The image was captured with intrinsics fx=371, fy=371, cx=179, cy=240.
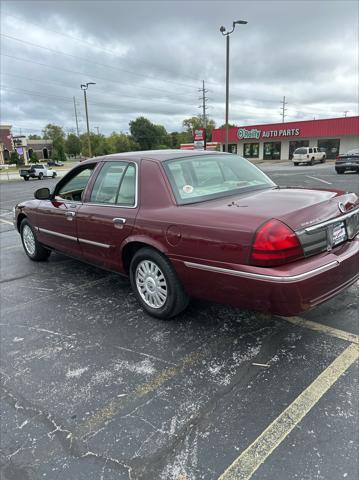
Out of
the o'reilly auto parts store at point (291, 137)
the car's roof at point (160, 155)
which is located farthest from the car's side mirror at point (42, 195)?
→ the o'reilly auto parts store at point (291, 137)

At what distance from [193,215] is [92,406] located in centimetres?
157

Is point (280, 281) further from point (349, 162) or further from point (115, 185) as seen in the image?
point (349, 162)

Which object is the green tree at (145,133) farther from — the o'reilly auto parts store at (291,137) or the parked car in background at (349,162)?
the parked car in background at (349,162)

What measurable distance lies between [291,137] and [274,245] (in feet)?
159

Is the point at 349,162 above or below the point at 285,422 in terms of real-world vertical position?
above

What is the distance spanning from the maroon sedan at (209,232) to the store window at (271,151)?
48.6m

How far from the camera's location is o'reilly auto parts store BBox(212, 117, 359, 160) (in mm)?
43062

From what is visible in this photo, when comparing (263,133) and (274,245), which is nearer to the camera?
(274,245)

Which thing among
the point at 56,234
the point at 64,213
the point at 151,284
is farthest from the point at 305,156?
the point at 151,284

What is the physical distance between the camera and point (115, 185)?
13.0 ft

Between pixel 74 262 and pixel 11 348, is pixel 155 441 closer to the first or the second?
pixel 11 348

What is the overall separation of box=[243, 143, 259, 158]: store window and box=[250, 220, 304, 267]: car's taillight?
51701 millimetres

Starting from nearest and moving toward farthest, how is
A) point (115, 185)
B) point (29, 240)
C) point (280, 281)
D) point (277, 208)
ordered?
point (280, 281)
point (277, 208)
point (115, 185)
point (29, 240)

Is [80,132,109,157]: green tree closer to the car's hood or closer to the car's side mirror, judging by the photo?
the car's side mirror
